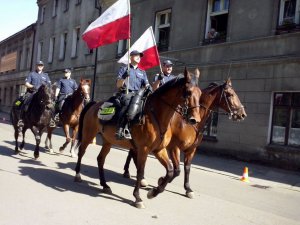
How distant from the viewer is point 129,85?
671 cm

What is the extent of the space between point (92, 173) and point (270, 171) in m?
6.08

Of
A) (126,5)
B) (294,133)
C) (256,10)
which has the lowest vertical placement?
(294,133)

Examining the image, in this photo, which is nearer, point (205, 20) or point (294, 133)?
point (294, 133)

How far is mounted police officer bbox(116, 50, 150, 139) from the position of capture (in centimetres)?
591

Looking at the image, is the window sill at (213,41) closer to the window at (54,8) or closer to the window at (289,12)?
the window at (289,12)

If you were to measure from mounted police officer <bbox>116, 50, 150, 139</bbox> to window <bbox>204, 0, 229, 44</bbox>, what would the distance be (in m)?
8.52

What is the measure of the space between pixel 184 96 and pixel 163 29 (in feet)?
42.4

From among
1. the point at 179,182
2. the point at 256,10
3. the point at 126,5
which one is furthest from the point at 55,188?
the point at 256,10

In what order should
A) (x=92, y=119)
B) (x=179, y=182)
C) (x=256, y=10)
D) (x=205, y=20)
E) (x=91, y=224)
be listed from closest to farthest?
1. (x=91, y=224)
2. (x=92, y=119)
3. (x=179, y=182)
4. (x=256, y=10)
5. (x=205, y=20)

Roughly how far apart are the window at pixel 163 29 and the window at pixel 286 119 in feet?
22.3

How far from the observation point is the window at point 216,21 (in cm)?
1458

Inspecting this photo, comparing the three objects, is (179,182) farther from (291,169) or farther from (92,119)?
(291,169)

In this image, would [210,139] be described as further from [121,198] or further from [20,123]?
[121,198]

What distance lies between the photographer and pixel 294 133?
38.9ft
